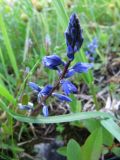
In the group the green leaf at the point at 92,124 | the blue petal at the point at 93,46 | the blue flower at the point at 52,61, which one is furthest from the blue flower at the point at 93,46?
the blue flower at the point at 52,61

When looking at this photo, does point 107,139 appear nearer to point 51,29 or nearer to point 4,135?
point 4,135

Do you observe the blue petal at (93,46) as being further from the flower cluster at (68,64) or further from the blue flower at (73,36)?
the blue flower at (73,36)

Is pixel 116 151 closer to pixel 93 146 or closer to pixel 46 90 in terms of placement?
pixel 93 146

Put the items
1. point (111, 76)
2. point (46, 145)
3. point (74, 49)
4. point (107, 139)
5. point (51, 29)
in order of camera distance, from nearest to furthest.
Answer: point (74, 49) < point (107, 139) < point (46, 145) < point (111, 76) < point (51, 29)

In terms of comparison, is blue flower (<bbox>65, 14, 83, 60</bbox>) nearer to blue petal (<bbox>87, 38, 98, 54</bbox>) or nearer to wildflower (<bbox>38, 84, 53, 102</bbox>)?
wildflower (<bbox>38, 84, 53, 102</bbox>)

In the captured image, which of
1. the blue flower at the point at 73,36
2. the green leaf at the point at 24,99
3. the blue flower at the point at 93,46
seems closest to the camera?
the blue flower at the point at 73,36

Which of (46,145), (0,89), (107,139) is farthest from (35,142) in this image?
(0,89)

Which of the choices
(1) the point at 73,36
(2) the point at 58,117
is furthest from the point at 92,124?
(1) the point at 73,36
